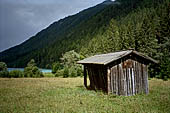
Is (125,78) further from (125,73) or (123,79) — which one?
(125,73)

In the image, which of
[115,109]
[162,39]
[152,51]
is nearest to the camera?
[115,109]

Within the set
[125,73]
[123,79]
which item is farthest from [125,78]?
[125,73]

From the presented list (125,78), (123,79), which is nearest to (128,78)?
(125,78)

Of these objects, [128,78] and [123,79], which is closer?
[123,79]

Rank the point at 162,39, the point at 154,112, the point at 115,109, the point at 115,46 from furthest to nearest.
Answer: the point at 115,46 < the point at 162,39 < the point at 115,109 < the point at 154,112

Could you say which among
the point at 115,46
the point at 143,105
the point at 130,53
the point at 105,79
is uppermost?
the point at 115,46

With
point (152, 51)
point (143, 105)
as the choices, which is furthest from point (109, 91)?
point (152, 51)

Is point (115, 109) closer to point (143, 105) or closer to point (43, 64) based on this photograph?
point (143, 105)

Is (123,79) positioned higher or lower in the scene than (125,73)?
lower

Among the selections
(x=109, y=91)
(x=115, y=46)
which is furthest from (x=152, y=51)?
(x=109, y=91)

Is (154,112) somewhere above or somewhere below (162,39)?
below

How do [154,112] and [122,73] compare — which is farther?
[122,73]

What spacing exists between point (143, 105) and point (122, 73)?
382 cm

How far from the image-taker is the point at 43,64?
103m
